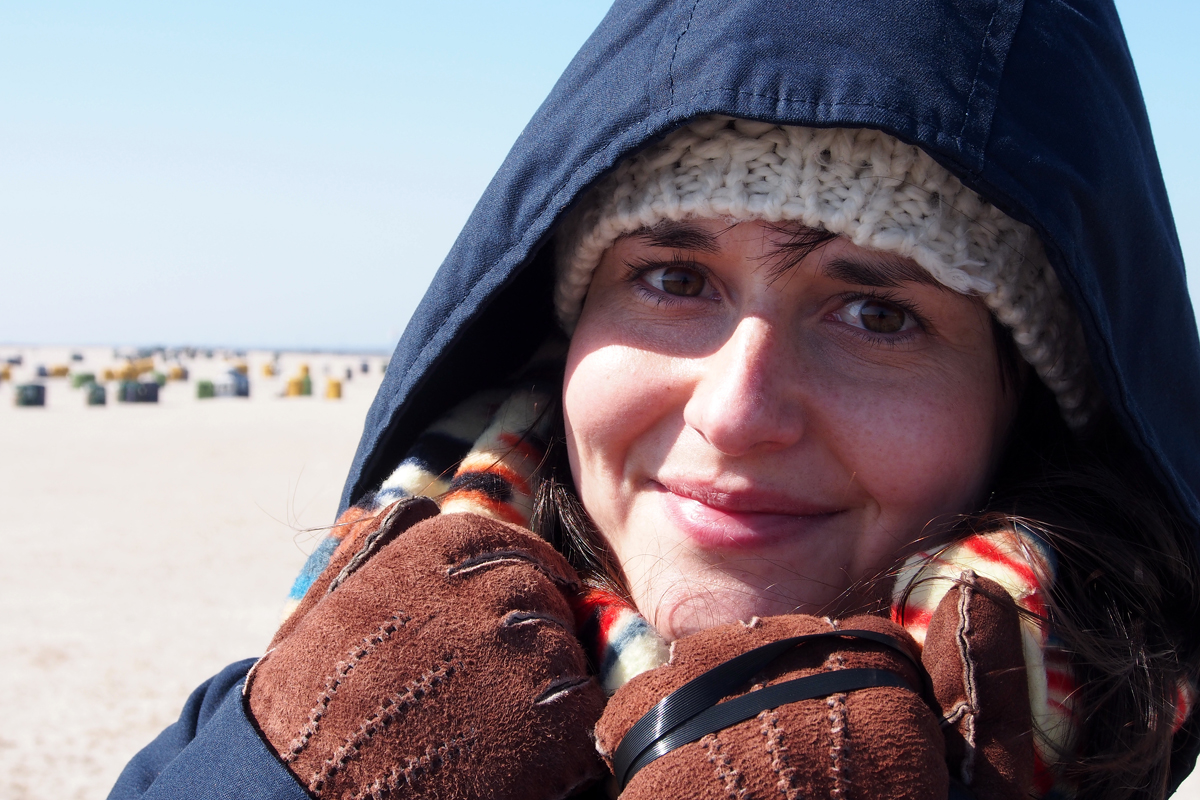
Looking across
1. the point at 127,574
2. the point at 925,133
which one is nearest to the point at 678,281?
the point at 925,133

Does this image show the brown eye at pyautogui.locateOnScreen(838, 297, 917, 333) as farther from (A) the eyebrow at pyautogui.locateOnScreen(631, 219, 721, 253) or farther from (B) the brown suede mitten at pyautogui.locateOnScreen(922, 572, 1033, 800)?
(B) the brown suede mitten at pyautogui.locateOnScreen(922, 572, 1033, 800)

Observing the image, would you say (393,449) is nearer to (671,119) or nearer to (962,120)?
(671,119)

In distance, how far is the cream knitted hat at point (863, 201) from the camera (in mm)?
1339

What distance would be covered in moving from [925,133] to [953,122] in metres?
0.04

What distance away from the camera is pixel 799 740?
40.8 inches

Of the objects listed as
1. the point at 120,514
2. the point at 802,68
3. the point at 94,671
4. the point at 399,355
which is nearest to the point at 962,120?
the point at 802,68

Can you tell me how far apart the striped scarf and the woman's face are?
8 centimetres

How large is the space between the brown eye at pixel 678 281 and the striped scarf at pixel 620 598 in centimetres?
45

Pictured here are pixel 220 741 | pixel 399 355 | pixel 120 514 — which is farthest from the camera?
pixel 120 514

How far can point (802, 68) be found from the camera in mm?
1285

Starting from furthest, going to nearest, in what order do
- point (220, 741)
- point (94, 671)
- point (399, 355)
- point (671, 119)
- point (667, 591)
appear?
1. point (94, 671)
2. point (399, 355)
3. point (667, 591)
4. point (671, 119)
5. point (220, 741)

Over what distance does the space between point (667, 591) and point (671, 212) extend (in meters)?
0.59

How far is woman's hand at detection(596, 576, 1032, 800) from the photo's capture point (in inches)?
40.2

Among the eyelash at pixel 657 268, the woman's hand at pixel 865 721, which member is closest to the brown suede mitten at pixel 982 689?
the woman's hand at pixel 865 721
